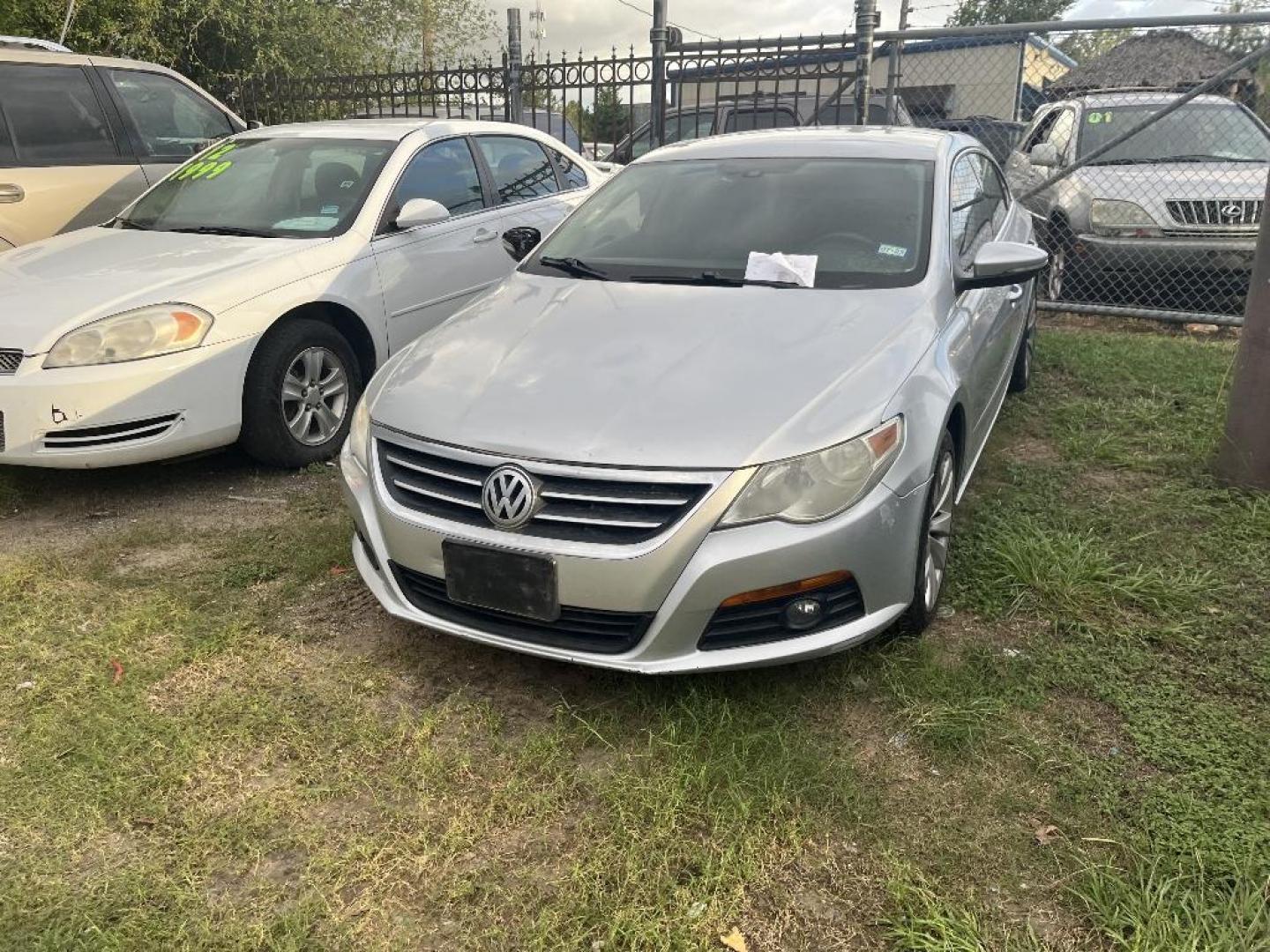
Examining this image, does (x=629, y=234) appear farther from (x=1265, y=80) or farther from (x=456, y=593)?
(x=1265, y=80)

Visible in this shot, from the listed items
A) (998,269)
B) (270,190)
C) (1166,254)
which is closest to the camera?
(998,269)

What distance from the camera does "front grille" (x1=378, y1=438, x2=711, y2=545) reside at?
2465 millimetres

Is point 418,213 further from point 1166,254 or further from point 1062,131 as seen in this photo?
point 1062,131

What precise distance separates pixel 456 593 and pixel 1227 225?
641 cm

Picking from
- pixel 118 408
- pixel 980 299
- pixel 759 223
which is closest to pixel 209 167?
pixel 118 408

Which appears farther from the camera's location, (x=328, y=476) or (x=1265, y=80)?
(x=1265, y=80)

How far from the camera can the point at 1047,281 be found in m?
7.41

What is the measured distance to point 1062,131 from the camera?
799 cm

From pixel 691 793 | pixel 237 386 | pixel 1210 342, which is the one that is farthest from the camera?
pixel 1210 342

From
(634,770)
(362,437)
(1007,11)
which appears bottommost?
(634,770)

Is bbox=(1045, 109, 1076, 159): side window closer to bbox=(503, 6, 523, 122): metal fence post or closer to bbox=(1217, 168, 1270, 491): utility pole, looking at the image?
bbox=(1217, 168, 1270, 491): utility pole

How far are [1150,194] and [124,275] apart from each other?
6559 millimetres

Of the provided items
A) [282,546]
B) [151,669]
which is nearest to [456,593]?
[151,669]

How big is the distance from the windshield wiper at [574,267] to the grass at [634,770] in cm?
140
